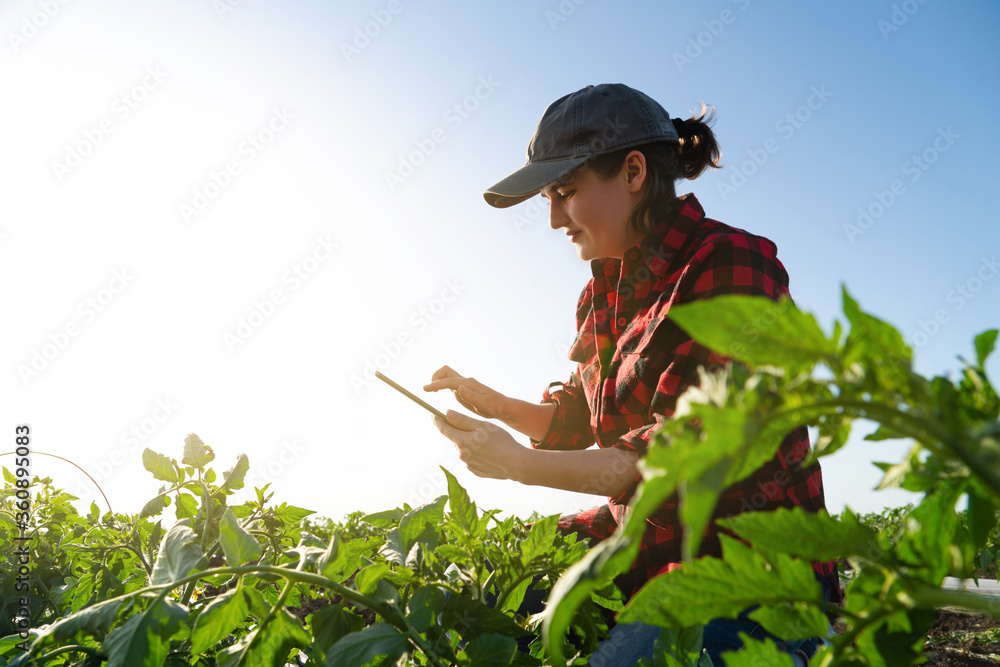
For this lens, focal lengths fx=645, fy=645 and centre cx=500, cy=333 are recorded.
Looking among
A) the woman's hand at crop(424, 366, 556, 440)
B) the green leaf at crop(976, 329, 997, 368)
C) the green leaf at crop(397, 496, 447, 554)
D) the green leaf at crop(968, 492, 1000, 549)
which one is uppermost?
the woman's hand at crop(424, 366, 556, 440)

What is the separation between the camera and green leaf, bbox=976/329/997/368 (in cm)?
46

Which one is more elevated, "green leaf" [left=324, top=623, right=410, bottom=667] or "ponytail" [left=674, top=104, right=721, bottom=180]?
"ponytail" [left=674, top=104, right=721, bottom=180]

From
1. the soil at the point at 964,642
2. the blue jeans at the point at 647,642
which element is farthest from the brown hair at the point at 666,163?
the soil at the point at 964,642

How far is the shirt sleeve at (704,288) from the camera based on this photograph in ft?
7.09

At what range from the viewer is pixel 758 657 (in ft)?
1.89

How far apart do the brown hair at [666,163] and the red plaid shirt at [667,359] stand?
0.29ft

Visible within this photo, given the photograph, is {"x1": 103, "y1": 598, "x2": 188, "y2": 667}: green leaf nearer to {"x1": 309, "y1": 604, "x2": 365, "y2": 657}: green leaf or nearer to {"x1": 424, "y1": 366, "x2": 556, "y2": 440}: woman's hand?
{"x1": 309, "y1": 604, "x2": 365, "y2": 657}: green leaf

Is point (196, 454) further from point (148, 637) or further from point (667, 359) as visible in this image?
point (667, 359)

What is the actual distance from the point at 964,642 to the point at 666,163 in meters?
3.89

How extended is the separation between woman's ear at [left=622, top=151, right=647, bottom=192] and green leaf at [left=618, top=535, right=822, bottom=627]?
2477 millimetres

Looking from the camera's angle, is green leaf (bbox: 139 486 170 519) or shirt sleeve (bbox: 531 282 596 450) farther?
shirt sleeve (bbox: 531 282 596 450)

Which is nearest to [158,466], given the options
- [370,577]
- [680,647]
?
[370,577]

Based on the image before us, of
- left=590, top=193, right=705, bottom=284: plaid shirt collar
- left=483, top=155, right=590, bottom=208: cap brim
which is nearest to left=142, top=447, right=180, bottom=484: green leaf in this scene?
left=483, top=155, right=590, bottom=208: cap brim

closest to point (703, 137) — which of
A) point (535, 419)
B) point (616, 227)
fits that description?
point (616, 227)
